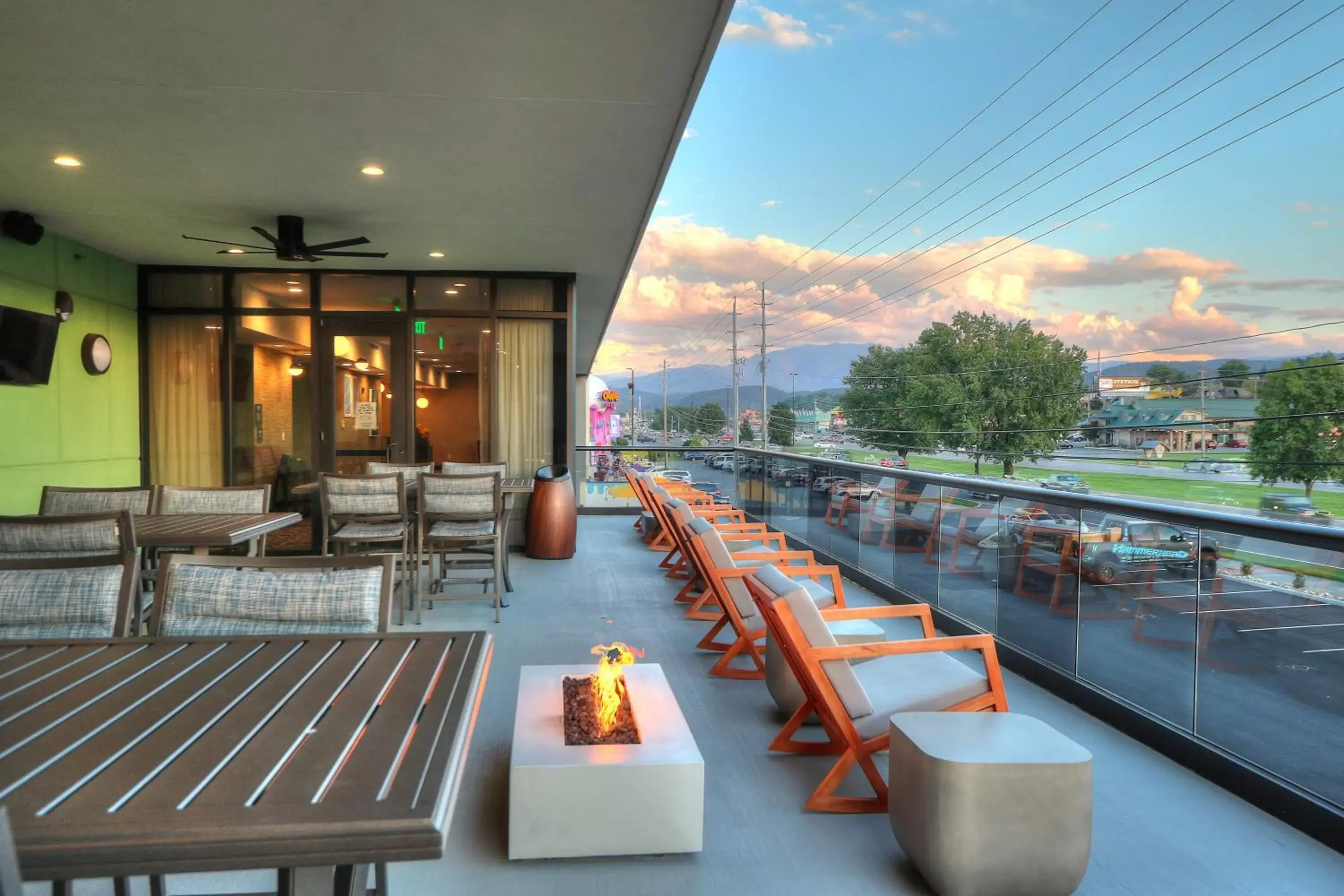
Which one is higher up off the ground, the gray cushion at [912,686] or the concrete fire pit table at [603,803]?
the gray cushion at [912,686]

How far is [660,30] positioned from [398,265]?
5.54m

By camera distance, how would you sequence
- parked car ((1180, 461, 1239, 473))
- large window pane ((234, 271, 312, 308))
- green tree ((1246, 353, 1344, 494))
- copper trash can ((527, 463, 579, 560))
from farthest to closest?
parked car ((1180, 461, 1239, 473))
green tree ((1246, 353, 1344, 494))
large window pane ((234, 271, 312, 308))
copper trash can ((527, 463, 579, 560))

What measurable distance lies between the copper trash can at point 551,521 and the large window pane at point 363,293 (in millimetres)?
2488

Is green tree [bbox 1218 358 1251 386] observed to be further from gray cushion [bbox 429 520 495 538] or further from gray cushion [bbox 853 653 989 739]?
gray cushion [bbox 853 653 989 739]

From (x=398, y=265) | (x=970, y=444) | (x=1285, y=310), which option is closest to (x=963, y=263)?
(x=970, y=444)

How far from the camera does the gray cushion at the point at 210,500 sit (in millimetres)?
4578

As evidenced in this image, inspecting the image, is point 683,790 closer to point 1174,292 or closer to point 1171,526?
point 1171,526

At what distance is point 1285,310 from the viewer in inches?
1726

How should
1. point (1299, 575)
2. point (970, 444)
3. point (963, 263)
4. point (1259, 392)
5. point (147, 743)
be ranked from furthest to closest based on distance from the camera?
point (963, 263) < point (970, 444) < point (1259, 392) < point (1299, 575) < point (147, 743)

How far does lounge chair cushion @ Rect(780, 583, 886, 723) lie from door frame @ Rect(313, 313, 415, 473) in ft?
21.3

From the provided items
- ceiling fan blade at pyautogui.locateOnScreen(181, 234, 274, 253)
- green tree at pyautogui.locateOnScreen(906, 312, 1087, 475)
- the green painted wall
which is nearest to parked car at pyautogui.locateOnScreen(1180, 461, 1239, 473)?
green tree at pyautogui.locateOnScreen(906, 312, 1087, 475)

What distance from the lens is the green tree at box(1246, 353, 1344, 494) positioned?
3528 cm

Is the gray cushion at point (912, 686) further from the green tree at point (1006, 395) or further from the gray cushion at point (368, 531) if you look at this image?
the green tree at point (1006, 395)

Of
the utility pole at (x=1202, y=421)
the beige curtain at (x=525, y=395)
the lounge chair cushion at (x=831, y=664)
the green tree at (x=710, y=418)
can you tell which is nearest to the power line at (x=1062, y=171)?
the green tree at (x=710, y=418)
